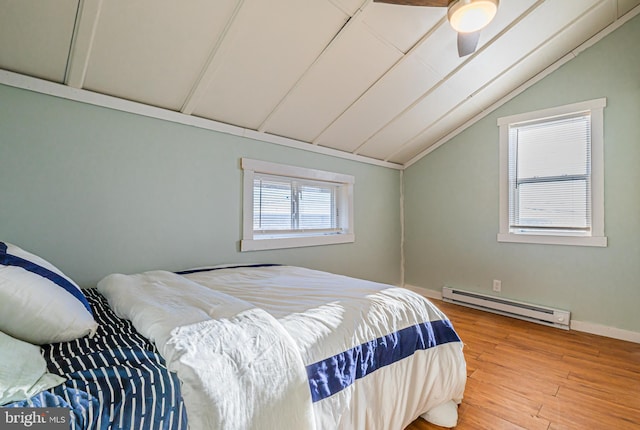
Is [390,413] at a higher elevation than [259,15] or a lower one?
lower

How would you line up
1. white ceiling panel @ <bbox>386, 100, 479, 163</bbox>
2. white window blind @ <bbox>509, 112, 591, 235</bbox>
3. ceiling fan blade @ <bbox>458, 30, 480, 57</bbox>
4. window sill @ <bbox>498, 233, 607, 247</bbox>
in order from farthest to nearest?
1. white ceiling panel @ <bbox>386, 100, 479, 163</bbox>
2. white window blind @ <bbox>509, 112, 591, 235</bbox>
3. window sill @ <bbox>498, 233, 607, 247</bbox>
4. ceiling fan blade @ <bbox>458, 30, 480, 57</bbox>

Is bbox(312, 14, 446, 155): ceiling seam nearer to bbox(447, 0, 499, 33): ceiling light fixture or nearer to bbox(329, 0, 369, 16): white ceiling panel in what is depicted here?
bbox(447, 0, 499, 33): ceiling light fixture

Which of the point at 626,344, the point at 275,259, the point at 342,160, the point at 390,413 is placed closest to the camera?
the point at 390,413

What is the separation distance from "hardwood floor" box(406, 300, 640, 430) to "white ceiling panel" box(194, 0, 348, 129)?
2429 millimetres

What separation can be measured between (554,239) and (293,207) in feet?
8.94

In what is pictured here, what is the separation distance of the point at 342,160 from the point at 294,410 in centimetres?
289

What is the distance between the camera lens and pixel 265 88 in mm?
2309

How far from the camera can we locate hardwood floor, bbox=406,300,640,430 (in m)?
1.56

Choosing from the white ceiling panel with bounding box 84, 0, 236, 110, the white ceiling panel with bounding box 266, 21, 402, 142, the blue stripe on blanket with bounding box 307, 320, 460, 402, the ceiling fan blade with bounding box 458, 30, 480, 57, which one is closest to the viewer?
the blue stripe on blanket with bounding box 307, 320, 460, 402

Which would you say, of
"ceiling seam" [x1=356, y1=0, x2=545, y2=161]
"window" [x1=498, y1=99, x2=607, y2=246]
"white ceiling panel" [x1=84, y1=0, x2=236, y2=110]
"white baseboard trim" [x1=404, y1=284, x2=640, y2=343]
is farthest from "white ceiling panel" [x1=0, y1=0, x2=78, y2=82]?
"white baseboard trim" [x1=404, y1=284, x2=640, y2=343]

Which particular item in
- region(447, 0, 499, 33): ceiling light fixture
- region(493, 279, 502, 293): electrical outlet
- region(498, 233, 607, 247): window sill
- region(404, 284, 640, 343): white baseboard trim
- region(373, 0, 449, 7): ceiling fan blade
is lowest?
region(404, 284, 640, 343): white baseboard trim

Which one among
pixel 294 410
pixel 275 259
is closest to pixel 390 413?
pixel 294 410

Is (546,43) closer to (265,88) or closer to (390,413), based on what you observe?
(265,88)

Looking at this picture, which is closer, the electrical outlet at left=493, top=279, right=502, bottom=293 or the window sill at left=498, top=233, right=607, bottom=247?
the window sill at left=498, top=233, right=607, bottom=247
